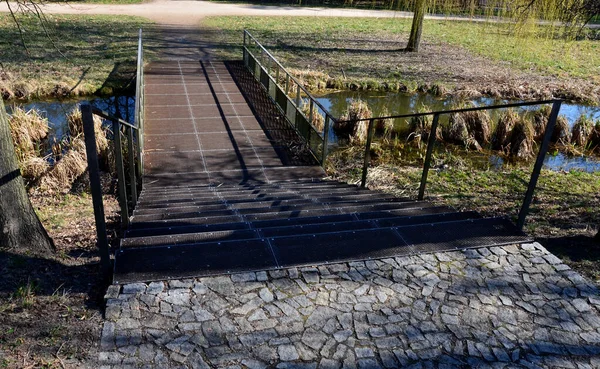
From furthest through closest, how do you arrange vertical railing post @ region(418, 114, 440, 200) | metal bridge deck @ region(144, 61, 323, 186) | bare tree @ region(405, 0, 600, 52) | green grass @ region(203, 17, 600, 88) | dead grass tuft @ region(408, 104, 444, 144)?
1. green grass @ region(203, 17, 600, 88)
2. dead grass tuft @ region(408, 104, 444, 144)
3. metal bridge deck @ region(144, 61, 323, 186)
4. bare tree @ region(405, 0, 600, 52)
5. vertical railing post @ region(418, 114, 440, 200)

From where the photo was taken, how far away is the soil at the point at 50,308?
295 centimetres

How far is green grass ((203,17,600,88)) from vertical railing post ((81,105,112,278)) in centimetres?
1347

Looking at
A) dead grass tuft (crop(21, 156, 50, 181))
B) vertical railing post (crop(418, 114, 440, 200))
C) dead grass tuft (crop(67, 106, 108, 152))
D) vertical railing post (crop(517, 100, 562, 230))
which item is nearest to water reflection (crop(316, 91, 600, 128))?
dead grass tuft (crop(67, 106, 108, 152))

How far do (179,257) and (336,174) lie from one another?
5.61 metres

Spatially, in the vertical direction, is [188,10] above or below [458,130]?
above

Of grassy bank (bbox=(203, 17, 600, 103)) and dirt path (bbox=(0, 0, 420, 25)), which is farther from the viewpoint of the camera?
dirt path (bbox=(0, 0, 420, 25))

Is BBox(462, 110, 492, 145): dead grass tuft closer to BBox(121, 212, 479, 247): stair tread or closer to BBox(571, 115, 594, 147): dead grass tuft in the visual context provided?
BBox(571, 115, 594, 147): dead grass tuft

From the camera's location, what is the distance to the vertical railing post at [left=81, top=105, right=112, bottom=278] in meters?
3.30

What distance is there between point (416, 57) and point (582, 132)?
9.14 m

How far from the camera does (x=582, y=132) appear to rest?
37.3ft

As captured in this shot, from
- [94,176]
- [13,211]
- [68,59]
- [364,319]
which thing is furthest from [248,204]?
[68,59]

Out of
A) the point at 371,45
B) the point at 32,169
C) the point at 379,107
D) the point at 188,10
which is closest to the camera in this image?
the point at 32,169

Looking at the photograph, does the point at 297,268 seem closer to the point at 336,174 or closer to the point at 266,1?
the point at 336,174

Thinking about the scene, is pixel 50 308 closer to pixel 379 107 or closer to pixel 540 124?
pixel 540 124
